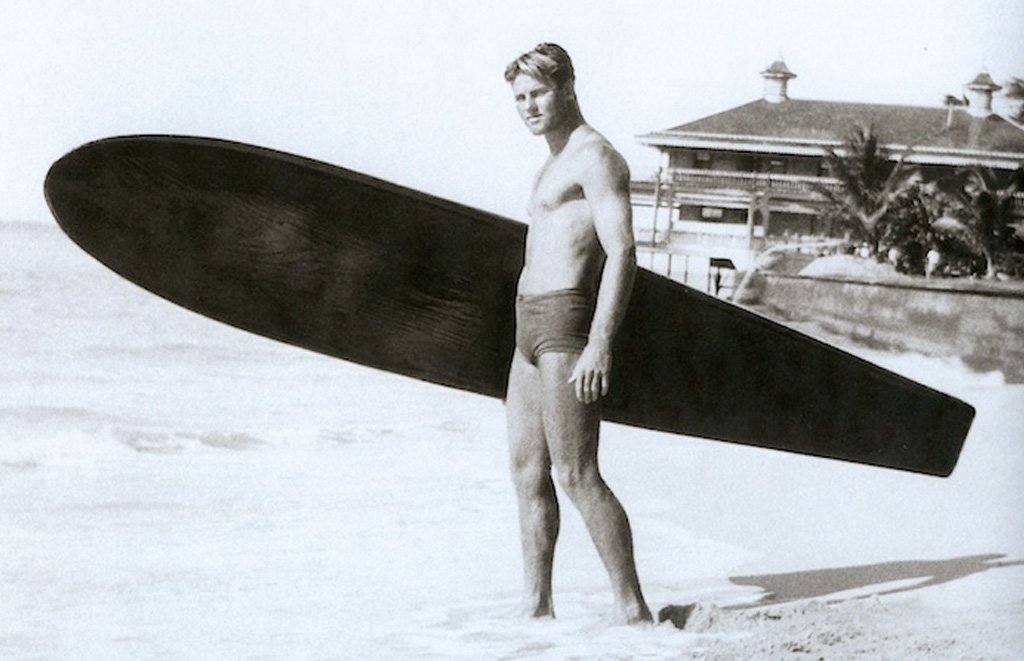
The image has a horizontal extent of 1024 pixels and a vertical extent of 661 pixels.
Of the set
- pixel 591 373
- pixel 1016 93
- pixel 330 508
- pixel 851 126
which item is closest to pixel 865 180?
pixel 851 126

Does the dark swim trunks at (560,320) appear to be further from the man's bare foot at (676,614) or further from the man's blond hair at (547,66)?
the man's bare foot at (676,614)

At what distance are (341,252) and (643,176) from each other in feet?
2.60

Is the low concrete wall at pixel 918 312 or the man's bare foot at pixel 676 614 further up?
the low concrete wall at pixel 918 312

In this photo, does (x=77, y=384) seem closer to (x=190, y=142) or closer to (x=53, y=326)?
(x=53, y=326)

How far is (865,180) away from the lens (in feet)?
10.3

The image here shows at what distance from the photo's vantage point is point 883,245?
11.6ft

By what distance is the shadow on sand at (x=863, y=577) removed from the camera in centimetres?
298

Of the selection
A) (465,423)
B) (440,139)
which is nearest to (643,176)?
(440,139)

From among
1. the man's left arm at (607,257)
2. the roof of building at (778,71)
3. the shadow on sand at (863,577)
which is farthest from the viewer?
the roof of building at (778,71)

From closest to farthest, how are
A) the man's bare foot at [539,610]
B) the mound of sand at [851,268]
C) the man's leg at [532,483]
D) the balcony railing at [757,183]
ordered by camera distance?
the man's leg at [532,483]
the man's bare foot at [539,610]
the balcony railing at [757,183]
the mound of sand at [851,268]

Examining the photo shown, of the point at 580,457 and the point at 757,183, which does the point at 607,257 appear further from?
the point at 757,183

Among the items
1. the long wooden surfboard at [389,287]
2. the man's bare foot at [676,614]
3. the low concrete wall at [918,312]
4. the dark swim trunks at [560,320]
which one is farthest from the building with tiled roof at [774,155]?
the man's bare foot at [676,614]

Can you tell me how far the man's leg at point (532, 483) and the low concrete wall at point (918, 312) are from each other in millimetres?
1083

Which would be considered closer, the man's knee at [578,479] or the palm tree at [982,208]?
the man's knee at [578,479]
